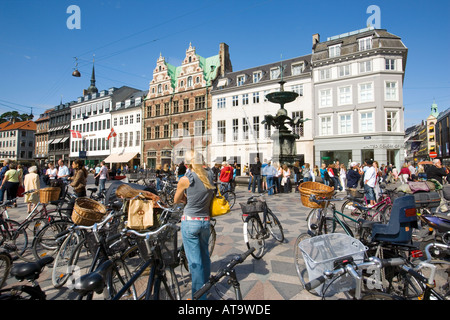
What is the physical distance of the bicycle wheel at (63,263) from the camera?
3.65 m

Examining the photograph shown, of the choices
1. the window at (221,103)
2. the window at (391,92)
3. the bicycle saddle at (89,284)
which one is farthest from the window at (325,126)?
the bicycle saddle at (89,284)

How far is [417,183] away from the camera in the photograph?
6.06m

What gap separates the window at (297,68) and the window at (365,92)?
23.3 ft

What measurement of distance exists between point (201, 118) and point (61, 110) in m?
41.6

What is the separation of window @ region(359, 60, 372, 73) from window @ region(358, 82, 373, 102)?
1518 millimetres

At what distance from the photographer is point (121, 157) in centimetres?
4341

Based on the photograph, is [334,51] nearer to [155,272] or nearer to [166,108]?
[166,108]

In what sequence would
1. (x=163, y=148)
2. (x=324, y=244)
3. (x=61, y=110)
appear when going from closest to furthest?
(x=324, y=244) < (x=163, y=148) < (x=61, y=110)

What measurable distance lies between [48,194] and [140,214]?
3.53 m

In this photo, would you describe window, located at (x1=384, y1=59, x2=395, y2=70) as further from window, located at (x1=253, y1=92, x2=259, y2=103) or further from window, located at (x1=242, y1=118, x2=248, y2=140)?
window, located at (x1=242, y1=118, x2=248, y2=140)

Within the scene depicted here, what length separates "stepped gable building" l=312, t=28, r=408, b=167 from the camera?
25484 millimetres

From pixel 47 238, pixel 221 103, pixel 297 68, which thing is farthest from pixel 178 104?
pixel 47 238
